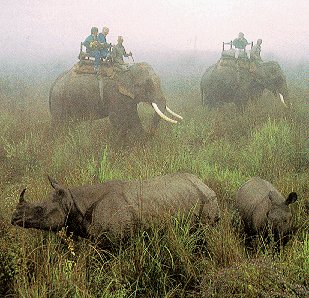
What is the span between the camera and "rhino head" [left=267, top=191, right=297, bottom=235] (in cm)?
399

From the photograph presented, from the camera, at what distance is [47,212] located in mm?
3346

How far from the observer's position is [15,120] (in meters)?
9.41

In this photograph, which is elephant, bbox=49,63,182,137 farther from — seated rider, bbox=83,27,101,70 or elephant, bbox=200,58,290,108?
elephant, bbox=200,58,290,108

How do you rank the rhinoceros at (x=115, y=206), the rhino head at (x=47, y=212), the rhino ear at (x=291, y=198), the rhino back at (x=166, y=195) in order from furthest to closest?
1. the rhino ear at (x=291, y=198)
2. the rhino back at (x=166, y=195)
3. the rhinoceros at (x=115, y=206)
4. the rhino head at (x=47, y=212)

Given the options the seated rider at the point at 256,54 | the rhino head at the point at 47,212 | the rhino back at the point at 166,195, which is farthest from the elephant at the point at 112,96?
the seated rider at the point at 256,54

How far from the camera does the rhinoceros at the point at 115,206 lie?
336 cm

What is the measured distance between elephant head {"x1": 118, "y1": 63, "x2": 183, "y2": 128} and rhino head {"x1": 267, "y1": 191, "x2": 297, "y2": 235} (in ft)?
12.8

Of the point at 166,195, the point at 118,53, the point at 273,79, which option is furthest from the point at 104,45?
the point at 166,195

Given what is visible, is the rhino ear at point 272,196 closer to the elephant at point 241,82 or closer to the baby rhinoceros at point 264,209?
the baby rhinoceros at point 264,209

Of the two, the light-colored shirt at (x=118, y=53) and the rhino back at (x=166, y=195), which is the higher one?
the light-colored shirt at (x=118, y=53)

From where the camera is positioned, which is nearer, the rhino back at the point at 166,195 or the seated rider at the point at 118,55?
the rhino back at the point at 166,195

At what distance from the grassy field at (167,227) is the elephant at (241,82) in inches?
32.1

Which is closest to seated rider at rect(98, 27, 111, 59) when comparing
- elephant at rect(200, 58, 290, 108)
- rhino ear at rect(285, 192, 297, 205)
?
elephant at rect(200, 58, 290, 108)

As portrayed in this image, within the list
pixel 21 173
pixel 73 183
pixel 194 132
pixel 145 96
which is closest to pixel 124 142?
pixel 145 96
